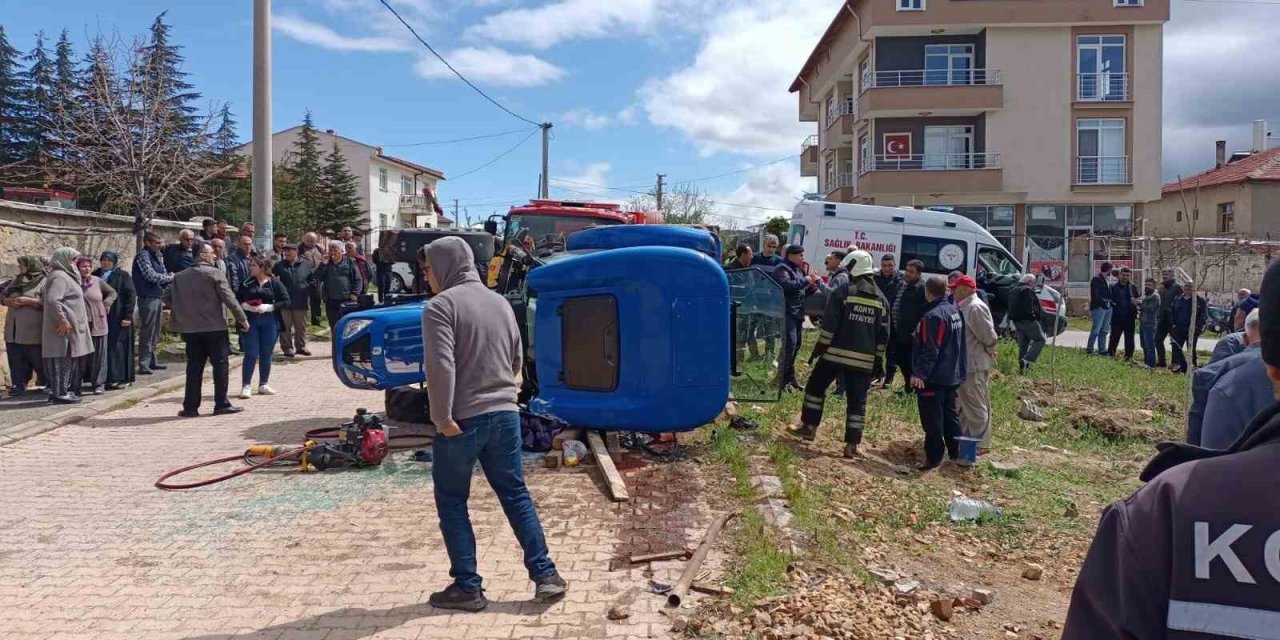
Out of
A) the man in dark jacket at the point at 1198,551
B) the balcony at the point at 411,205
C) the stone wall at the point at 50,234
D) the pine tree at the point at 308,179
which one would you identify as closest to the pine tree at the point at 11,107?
the pine tree at the point at 308,179

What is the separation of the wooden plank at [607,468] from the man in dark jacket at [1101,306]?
13.9m

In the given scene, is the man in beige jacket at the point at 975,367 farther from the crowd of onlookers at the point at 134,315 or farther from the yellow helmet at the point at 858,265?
the crowd of onlookers at the point at 134,315

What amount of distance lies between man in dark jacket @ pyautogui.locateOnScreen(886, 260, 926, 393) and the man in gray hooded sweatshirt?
6838 mm

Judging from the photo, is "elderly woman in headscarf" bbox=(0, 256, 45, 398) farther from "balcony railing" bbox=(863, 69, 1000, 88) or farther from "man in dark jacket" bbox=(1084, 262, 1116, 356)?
"balcony railing" bbox=(863, 69, 1000, 88)

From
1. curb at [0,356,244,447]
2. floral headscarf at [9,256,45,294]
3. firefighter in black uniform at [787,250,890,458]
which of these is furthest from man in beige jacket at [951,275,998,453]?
floral headscarf at [9,256,45,294]

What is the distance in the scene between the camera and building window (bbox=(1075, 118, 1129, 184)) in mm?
35625

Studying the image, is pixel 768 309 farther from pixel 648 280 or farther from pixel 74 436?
pixel 74 436

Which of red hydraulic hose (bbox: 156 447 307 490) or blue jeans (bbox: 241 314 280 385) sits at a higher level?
blue jeans (bbox: 241 314 280 385)

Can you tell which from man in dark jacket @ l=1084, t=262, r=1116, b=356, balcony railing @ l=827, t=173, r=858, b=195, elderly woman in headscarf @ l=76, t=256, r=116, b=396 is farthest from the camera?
balcony railing @ l=827, t=173, r=858, b=195

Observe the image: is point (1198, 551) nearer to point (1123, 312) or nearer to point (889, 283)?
point (889, 283)

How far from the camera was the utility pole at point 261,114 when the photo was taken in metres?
15.4

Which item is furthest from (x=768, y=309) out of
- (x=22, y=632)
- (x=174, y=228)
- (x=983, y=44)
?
(x=983, y=44)

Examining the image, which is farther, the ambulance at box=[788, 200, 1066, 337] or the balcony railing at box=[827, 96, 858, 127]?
the balcony railing at box=[827, 96, 858, 127]

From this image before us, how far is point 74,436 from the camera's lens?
356 inches
